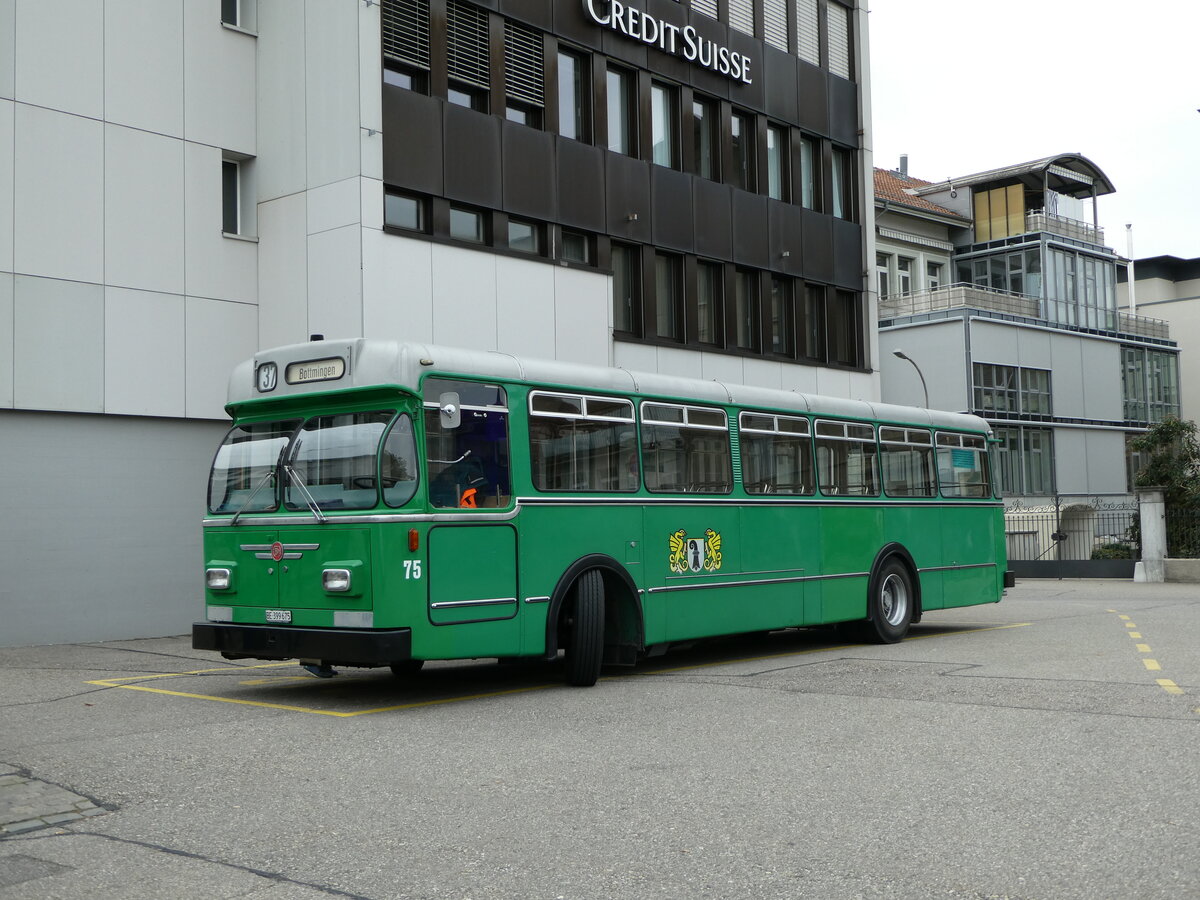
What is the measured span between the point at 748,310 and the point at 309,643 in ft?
62.5

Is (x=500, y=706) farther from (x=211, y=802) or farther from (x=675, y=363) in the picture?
(x=675, y=363)

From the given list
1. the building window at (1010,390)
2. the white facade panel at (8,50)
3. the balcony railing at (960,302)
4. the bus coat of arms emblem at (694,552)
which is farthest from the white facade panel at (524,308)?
the balcony railing at (960,302)

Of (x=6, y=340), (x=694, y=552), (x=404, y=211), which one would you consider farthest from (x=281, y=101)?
(x=694, y=552)

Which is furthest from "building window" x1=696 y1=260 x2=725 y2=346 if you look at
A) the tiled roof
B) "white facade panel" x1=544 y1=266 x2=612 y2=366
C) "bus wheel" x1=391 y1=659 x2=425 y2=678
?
the tiled roof

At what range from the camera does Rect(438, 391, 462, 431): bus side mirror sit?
1057cm

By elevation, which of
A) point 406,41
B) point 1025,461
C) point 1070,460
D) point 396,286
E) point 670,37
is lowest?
point 1025,461

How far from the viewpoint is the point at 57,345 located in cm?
1784

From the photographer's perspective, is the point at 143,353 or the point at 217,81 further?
the point at 217,81

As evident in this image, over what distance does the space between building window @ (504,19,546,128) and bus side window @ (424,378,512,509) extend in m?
12.3

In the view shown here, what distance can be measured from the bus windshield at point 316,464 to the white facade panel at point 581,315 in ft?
36.0

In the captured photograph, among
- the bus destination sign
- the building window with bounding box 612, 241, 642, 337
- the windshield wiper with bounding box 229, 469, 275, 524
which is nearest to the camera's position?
the bus destination sign

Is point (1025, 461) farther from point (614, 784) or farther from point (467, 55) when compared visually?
point (614, 784)

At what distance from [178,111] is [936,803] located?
642 inches

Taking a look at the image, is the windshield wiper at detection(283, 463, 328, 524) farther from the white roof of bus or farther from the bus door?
the bus door
